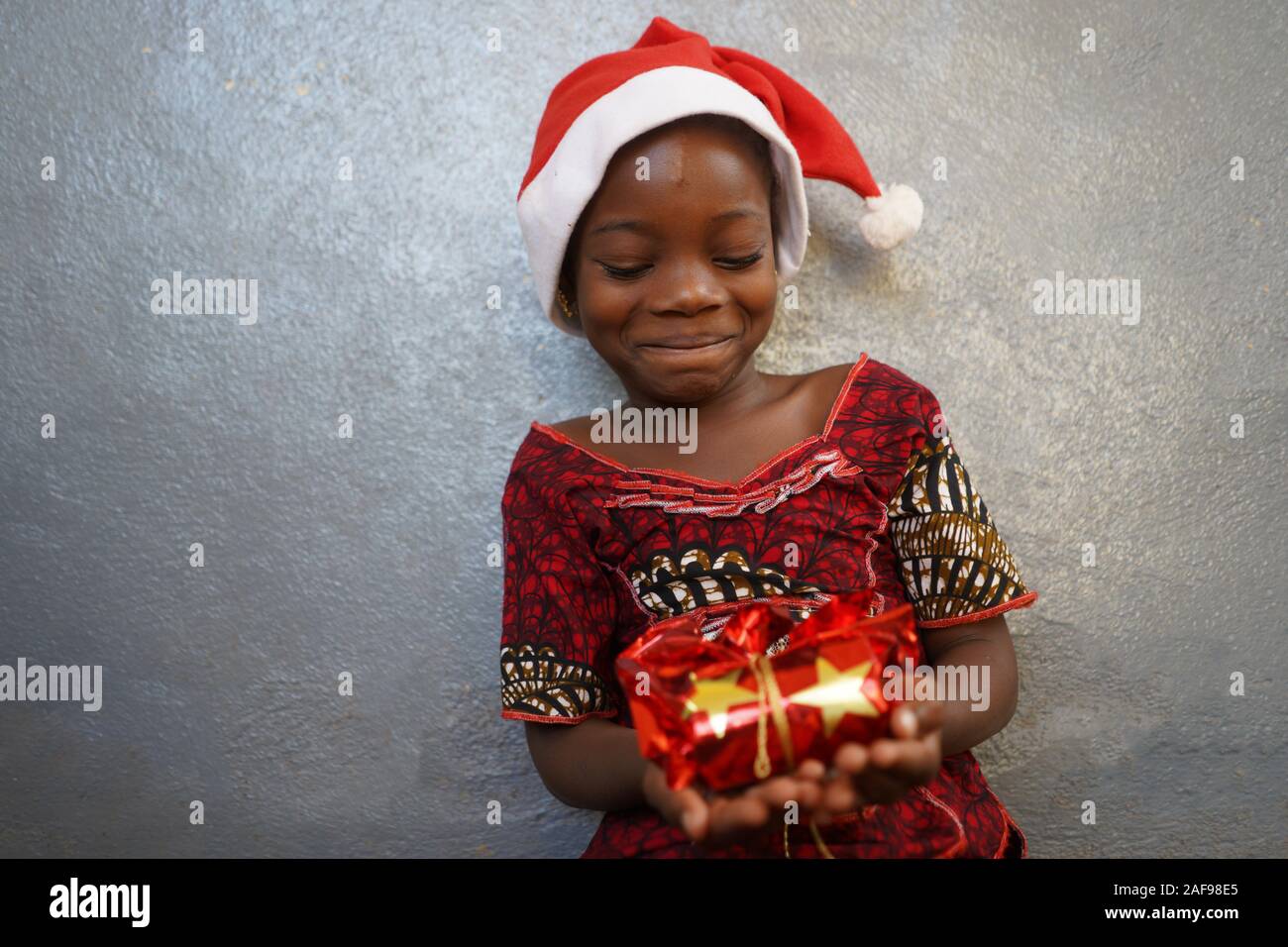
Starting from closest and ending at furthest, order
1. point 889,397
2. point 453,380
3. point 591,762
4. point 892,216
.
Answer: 1. point 591,762
2. point 889,397
3. point 892,216
4. point 453,380

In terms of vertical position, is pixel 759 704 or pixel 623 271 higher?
pixel 623 271

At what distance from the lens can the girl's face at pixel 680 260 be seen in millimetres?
1145

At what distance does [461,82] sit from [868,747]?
41.8 inches

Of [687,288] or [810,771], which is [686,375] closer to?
[687,288]

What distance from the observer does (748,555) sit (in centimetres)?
118

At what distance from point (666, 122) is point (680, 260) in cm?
14

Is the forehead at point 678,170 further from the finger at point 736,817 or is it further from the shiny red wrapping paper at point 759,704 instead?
the finger at point 736,817

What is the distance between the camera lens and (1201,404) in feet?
4.90

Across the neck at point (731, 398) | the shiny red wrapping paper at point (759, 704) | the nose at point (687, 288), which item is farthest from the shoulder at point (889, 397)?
the shiny red wrapping paper at point (759, 704)

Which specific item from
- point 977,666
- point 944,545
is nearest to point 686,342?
point 944,545

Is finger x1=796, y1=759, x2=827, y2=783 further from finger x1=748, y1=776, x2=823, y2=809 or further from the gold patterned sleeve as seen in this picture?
the gold patterned sleeve

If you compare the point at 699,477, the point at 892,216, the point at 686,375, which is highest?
the point at 892,216

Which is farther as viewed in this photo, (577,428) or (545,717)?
(577,428)

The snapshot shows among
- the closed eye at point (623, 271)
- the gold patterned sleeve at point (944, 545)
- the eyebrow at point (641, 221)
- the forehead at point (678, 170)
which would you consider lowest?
the gold patterned sleeve at point (944, 545)
